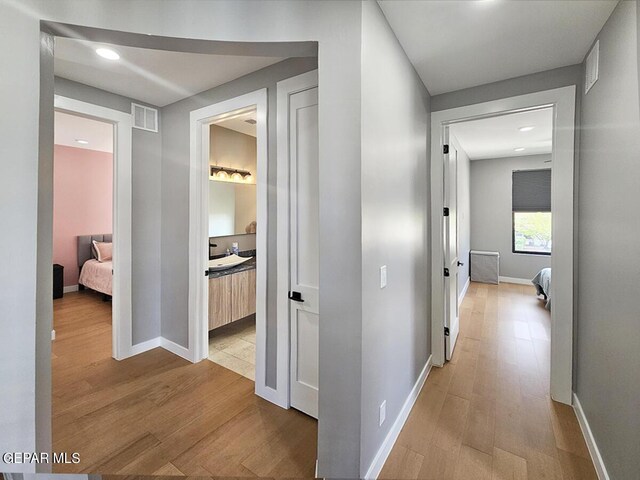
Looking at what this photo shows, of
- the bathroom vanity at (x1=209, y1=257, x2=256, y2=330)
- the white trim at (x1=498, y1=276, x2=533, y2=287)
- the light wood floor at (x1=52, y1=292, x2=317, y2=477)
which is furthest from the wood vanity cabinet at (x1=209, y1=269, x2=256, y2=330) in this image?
the white trim at (x1=498, y1=276, x2=533, y2=287)

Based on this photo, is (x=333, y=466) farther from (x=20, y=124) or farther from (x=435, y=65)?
(x=435, y=65)

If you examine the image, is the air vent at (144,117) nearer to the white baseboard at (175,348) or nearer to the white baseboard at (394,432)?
the white baseboard at (175,348)

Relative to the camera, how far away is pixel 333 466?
4.69ft

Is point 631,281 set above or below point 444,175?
below

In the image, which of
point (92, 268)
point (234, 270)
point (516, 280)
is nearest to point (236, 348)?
point (234, 270)

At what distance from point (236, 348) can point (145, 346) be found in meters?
0.92

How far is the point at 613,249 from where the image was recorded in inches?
59.2

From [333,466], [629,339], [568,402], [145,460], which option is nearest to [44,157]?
[145,460]

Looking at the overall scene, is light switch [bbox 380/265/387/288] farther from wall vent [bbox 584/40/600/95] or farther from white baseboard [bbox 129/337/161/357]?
white baseboard [bbox 129/337/161/357]

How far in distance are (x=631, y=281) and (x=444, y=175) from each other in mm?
1585

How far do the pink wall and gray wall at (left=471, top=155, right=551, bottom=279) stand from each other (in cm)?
772

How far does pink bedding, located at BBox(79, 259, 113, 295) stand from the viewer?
4551 millimetres

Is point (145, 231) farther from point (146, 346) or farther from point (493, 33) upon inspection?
point (493, 33)

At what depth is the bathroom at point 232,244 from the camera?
3096mm
